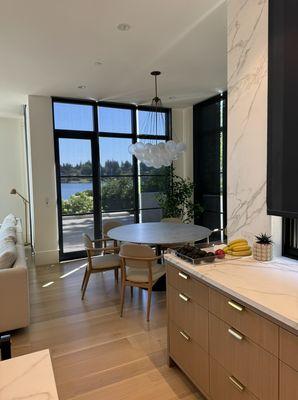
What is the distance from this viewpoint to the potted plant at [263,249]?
2.03m

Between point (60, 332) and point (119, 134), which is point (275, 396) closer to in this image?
point (60, 332)

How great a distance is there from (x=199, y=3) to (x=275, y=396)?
3.02 meters

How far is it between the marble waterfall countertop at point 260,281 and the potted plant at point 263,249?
0.04 m

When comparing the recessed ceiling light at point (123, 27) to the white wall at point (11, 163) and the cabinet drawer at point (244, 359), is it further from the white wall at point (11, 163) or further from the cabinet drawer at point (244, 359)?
the white wall at point (11, 163)

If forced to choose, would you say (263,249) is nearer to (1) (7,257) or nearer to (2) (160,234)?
(2) (160,234)

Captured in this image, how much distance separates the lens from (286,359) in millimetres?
1286

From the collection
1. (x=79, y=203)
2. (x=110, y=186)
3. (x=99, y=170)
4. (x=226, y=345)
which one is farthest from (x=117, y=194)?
(x=226, y=345)

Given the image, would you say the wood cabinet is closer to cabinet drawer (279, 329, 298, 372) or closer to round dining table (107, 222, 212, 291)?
cabinet drawer (279, 329, 298, 372)

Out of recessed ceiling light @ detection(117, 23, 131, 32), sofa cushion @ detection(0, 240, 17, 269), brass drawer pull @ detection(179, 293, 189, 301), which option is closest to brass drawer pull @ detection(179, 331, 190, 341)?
brass drawer pull @ detection(179, 293, 189, 301)

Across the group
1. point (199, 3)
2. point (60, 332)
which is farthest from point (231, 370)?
point (199, 3)

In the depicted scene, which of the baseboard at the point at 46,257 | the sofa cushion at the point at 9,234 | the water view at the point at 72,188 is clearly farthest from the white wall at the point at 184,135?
the sofa cushion at the point at 9,234

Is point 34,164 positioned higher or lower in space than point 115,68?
lower

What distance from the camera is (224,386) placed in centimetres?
172

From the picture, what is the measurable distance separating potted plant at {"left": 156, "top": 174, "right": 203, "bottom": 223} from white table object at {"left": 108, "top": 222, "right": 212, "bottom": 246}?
5.34 ft
